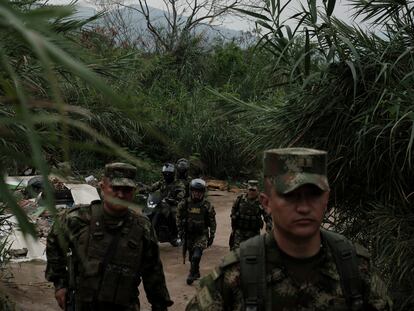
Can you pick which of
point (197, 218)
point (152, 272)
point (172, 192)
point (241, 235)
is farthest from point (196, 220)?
point (152, 272)

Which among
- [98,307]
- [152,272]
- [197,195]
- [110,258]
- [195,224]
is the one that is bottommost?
[195,224]

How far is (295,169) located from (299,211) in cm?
14

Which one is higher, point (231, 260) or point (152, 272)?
point (231, 260)

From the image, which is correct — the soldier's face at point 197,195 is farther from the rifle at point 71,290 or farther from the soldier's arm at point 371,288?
the soldier's arm at point 371,288

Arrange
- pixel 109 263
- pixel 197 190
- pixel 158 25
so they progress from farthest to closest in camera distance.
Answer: pixel 158 25, pixel 197 190, pixel 109 263

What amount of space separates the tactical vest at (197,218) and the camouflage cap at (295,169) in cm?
535

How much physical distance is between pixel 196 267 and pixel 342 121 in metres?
3.23

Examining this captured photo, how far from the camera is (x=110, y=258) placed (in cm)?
336

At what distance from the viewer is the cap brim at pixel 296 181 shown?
178 centimetres

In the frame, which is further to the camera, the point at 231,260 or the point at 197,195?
the point at 197,195

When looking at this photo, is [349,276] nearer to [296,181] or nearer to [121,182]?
[296,181]

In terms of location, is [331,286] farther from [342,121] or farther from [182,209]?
[182,209]

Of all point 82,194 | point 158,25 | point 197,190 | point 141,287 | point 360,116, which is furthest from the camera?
point 158,25

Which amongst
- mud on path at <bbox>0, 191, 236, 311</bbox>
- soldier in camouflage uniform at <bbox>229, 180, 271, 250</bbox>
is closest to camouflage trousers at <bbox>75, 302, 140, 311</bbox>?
mud on path at <bbox>0, 191, 236, 311</bbox>
